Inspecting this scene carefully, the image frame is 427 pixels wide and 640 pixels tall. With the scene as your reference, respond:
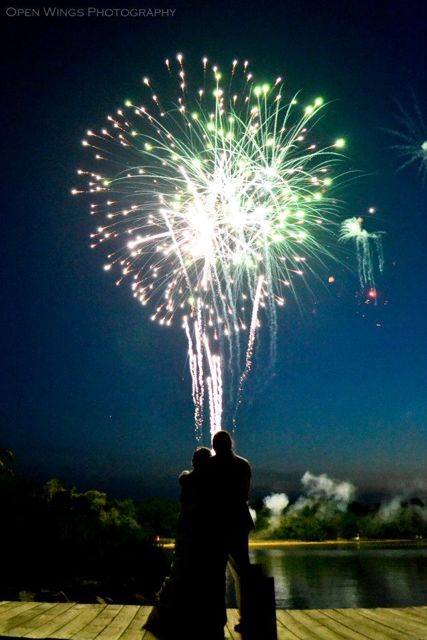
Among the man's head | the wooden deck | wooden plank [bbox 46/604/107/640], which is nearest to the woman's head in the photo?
the man's head

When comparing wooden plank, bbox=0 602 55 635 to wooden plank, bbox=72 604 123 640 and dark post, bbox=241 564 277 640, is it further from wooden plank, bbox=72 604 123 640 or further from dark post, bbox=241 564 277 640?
dark post, bbox=241 564 277 640

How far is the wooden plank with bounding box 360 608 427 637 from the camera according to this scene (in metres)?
6.41

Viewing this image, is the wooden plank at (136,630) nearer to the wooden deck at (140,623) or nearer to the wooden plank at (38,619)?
the wooden deck at (140,623)

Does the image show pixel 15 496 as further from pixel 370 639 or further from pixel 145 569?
pixel 370 639

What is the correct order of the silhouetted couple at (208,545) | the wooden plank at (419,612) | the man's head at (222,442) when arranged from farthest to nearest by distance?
1. the wooden plank at (419,612)
2. the man's head at (222,442)
3. the silhouetted couple at (208,545)

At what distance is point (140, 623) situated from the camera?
6.84 metres

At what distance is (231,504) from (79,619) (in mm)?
3294

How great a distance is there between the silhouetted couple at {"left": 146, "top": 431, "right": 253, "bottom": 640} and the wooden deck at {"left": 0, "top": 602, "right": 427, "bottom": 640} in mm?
808

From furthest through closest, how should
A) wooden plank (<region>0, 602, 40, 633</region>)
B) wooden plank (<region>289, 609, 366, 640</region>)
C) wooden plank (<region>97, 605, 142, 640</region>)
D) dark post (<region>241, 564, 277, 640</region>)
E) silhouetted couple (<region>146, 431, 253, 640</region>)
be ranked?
wooden plank (<region>0, 602, 40, 633</region>) → wooden plank (<region>289, 609, 366, 640</region>) → wooden plank (<region>97, 605, 142, 640</region>) → silhouetted couple (<region>146, 431, 253, 640</region>) → dark post (<region>241, 564, 277, 640</region>)

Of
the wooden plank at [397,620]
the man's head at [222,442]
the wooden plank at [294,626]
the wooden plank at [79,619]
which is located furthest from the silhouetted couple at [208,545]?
the wooden plank at [397,620]

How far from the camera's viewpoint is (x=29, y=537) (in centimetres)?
1658

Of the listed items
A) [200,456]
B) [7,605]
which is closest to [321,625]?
A: [200,456]

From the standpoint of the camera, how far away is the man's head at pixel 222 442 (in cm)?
566

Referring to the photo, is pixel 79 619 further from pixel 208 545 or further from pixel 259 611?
pixel 259 611
